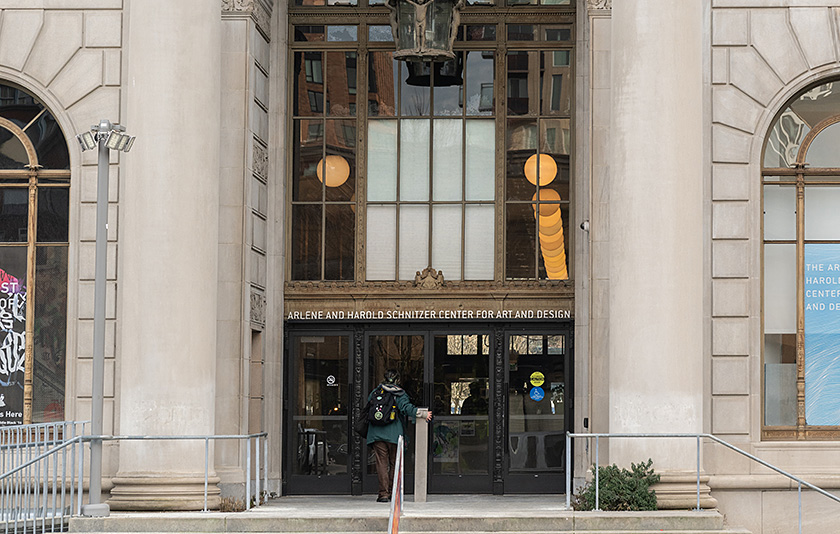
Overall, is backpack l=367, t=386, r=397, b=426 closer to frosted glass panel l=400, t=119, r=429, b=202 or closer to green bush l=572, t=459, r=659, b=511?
green bush l=572, t=459, r=659, b=511

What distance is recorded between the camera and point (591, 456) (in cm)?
1845

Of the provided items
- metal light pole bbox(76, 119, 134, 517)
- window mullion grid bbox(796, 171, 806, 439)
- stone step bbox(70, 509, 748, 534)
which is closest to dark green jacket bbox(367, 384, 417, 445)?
stone step bbox(70, 509, 748, 534)

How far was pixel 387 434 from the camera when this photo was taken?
60.7 ft

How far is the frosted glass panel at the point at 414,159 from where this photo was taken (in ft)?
68.3

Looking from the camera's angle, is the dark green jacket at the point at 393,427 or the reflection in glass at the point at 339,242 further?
the reflection in glass at the point at 339,242

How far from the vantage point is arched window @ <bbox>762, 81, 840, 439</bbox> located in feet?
59.8

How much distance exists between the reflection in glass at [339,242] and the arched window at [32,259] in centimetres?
408

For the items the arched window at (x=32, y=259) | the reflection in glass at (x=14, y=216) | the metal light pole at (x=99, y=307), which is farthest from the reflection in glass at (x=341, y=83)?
the metal light pole at (x=99, y=307)

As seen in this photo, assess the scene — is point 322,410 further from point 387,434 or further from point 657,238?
point 657,238

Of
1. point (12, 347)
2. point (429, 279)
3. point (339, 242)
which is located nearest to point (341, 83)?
point (339, 242)

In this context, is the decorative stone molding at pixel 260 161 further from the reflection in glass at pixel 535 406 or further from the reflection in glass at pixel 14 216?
the reflection in glass at pixel 535 406

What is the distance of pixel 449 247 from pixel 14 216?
650cm

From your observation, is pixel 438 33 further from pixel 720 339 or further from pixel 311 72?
pixel 720 339

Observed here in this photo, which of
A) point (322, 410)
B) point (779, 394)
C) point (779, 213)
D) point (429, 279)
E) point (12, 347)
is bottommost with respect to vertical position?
point (322, 410)
